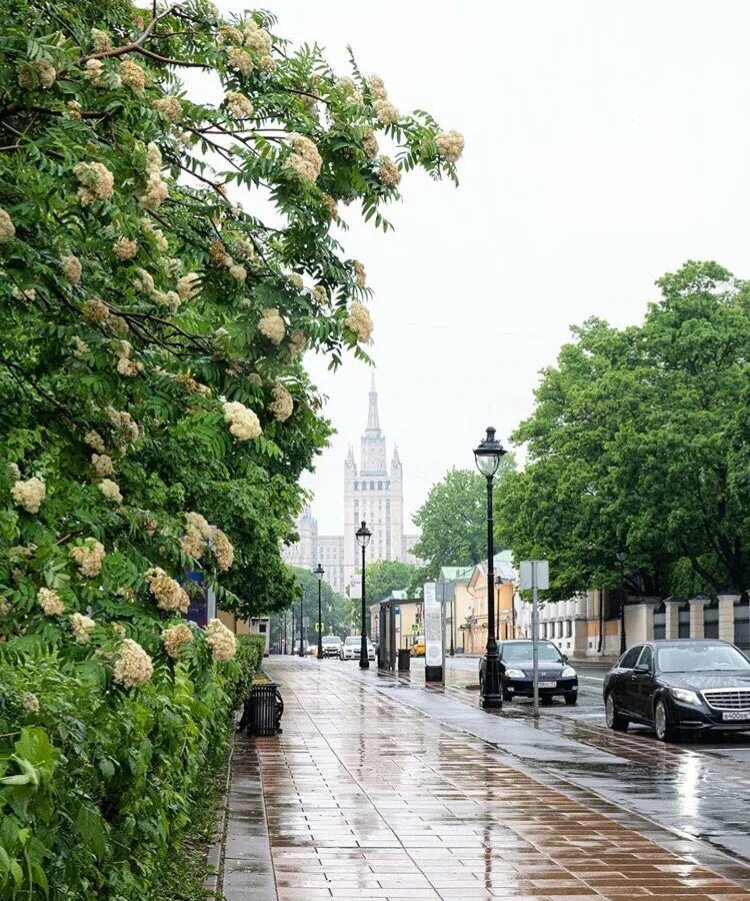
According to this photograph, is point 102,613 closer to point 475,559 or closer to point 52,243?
point 52,243

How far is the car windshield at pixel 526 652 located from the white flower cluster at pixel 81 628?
2918 centimetres

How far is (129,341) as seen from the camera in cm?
534

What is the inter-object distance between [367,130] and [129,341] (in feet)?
3.97

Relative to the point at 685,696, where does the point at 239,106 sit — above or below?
above

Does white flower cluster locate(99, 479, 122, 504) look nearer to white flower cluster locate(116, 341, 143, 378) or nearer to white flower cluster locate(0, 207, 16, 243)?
white flower cluster locate(116, 341, 143, 378)

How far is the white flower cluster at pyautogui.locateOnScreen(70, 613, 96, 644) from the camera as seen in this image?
15.3 ft

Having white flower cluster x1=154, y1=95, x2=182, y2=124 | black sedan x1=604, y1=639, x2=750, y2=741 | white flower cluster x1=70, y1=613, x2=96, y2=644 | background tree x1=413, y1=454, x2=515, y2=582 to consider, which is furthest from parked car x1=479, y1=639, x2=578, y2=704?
background tree x1=413, y1=454, x2=515, y2=582

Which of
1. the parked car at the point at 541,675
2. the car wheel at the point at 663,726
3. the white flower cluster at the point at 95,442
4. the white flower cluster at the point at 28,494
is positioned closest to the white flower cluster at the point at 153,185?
the white flower cluster at the point at 95,442

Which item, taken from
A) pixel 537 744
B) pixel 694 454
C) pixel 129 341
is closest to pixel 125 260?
pixel 129 341

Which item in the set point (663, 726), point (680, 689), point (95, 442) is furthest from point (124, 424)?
point (663, 726)

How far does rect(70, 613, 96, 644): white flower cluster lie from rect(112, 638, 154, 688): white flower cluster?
174mm

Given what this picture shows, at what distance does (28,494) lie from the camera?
486cm

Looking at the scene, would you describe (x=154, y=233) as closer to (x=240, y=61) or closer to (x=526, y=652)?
(x=240, y=61)

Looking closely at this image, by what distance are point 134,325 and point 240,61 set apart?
1.10 meters
